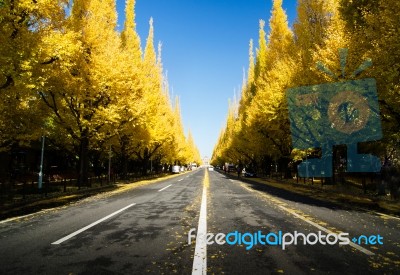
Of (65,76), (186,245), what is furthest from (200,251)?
(65,76)

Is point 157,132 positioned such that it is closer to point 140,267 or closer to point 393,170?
point 393,170

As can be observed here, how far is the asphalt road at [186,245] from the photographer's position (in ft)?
14.7

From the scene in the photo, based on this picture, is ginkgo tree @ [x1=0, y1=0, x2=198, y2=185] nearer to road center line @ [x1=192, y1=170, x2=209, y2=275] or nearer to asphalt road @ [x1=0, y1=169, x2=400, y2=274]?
asphalt road @ [x1=0, y1=169, x2=400, y2=274]

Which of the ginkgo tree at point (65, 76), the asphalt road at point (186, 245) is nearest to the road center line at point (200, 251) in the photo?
the asphalt road at point (186, 245)

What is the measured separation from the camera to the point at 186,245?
5.68 metres

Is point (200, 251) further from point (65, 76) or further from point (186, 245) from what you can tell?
point (65, 76)

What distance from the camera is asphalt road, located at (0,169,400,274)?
14.7 feet

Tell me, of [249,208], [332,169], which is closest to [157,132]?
[332,169]

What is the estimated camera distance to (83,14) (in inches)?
786

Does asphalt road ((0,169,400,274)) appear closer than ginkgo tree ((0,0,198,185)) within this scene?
Yes

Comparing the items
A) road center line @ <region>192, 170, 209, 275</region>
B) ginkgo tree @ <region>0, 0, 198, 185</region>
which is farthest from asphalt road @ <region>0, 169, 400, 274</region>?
ginkgo tree @ <region>0, 0, 198, 185</region>

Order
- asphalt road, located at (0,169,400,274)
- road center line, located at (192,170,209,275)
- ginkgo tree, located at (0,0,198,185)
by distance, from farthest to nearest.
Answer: ginkgo tree, located at (0,0,198,185) → asphalt road, located at (0,169,400,274) → road center line, located at (192,170,209,275)

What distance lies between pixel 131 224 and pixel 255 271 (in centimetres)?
424

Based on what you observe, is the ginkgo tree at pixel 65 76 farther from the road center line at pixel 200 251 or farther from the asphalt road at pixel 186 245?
the road center line at pixel 200 251
